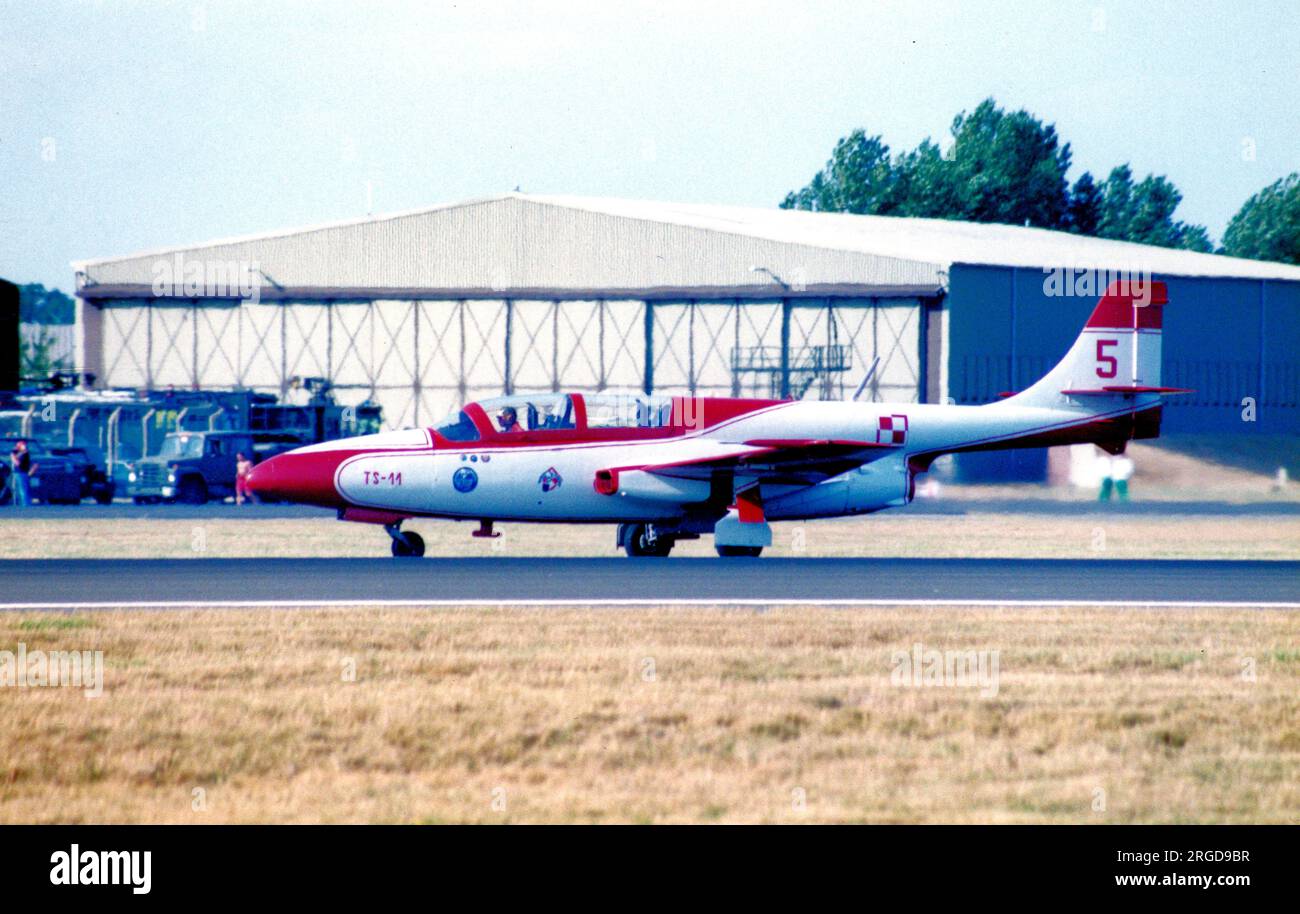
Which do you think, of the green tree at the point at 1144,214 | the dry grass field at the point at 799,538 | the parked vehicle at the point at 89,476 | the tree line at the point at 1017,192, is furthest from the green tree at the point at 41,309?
the dry grass field at the point at 799,538

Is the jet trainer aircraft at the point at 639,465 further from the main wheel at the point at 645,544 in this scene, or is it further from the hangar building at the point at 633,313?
the hangar building at the point at 633,313

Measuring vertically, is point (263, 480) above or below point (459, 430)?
below

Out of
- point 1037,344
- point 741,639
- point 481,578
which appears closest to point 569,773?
point 741,639

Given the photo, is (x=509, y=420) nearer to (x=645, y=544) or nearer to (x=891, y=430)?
(x=645, y=544)

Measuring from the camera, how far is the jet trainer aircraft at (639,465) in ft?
75.8

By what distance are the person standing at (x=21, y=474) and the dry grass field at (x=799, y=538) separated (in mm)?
8081

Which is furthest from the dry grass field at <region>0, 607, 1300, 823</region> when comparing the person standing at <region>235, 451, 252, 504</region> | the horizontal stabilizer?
the person standing at <region>235, 451, 252, 504</region>

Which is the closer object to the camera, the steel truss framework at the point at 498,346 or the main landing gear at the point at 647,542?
the main landing gear at the point at 647,542

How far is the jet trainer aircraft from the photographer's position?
2311 centimetres

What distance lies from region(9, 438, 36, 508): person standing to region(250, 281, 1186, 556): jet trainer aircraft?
22933mm

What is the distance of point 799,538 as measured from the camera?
30094mm

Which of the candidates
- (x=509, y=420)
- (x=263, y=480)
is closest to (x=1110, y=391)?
(x=509, y=420)

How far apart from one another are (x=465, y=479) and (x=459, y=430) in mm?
781
